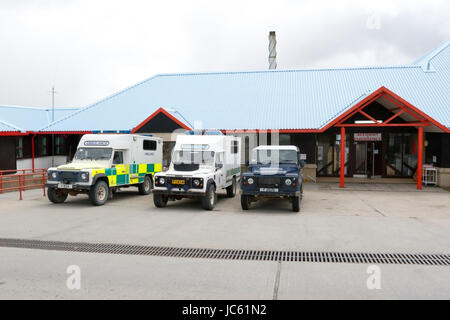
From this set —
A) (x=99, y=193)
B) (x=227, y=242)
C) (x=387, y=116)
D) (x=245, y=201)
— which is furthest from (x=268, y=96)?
(x=227, y=242)

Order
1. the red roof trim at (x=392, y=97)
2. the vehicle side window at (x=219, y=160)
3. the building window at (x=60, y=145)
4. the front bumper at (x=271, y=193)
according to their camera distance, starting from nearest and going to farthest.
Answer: the front bumper at (x=271, y=193), the vehicle side window at (x=219, y=160), the red roof trim at (x=392, y=97), the building window at (x=60, y=145)

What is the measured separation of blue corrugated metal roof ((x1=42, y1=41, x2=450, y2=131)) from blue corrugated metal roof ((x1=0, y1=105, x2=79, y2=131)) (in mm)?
3452

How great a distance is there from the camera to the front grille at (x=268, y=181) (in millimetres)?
11727

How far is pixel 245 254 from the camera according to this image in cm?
748

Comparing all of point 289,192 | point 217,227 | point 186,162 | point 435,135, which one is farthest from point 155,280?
point 435,135

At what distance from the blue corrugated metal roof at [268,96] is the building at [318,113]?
0.19 ft

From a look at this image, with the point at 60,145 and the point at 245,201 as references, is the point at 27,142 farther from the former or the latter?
the point at 245,201

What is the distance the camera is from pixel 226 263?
6844 millimetres

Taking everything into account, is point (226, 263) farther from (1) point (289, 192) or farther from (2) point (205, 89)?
(2) point (205, 89)

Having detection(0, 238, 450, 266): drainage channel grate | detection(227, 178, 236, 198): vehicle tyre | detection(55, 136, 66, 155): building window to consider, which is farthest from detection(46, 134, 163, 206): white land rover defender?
detection(55, 136, 66, 155): building window

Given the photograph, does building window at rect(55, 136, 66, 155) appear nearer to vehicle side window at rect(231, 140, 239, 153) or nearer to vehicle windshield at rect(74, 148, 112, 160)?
vehicle windshield at rect(74, 148, 112, 160)

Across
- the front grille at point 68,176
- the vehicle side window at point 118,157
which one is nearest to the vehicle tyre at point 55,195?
the front grille at point 68,176

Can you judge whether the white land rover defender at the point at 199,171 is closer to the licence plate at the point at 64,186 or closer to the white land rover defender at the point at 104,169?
the white land rover defender at the point at 104,169

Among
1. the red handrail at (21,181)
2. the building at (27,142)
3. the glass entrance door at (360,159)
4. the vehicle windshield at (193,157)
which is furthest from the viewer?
the building at (27,142)
